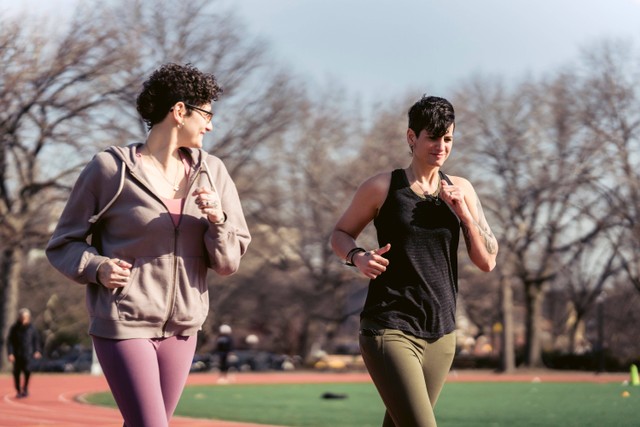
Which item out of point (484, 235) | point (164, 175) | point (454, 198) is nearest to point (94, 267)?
point (164, 175)

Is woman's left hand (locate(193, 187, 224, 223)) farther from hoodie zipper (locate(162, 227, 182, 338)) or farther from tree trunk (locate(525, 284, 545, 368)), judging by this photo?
tree trunk (locate(525, 284, 545, 368))

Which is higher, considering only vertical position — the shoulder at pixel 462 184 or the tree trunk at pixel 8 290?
the shoulder at pixel 462 184

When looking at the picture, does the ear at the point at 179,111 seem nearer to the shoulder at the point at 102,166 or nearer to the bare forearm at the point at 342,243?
the shoulder at the point at 102,166

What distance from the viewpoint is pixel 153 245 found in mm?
4551

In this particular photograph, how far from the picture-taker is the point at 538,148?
4466 centimetres

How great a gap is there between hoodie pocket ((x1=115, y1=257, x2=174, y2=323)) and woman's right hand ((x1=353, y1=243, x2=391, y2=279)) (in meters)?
0.96

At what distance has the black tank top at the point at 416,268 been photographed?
513 centimetres

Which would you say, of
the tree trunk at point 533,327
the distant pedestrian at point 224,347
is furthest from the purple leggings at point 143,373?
the tree trunk at point 533,327

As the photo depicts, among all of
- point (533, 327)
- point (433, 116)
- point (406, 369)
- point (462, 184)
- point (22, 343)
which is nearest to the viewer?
point (406, 369)

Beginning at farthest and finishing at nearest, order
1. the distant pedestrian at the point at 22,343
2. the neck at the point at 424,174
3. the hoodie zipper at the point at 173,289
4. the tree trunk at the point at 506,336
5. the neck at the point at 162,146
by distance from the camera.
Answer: the tree trunk at the point at 506,336 → the distant pedestrian at the point at 22,343 → the neck at the point at 424,174 → the neck at the point at 162,146 → the hoodie zipper at the point at 173,289

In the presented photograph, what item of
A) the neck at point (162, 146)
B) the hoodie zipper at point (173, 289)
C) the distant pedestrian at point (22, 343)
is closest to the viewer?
the hoodie zipper at point (173, 289)

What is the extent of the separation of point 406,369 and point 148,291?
122cm

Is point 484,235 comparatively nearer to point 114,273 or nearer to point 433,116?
point 433,116

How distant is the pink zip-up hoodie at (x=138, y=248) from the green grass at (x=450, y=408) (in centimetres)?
1125
